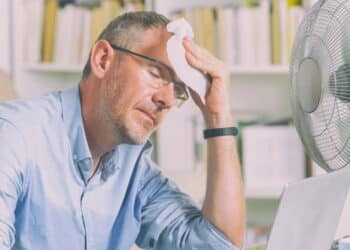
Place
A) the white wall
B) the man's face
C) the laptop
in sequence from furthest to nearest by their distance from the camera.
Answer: the white wall
the man's face
the laptop

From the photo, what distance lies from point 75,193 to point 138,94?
0.23 meters

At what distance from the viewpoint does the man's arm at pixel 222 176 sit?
4.69ft

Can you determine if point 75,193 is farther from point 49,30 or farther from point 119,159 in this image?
point 49,30

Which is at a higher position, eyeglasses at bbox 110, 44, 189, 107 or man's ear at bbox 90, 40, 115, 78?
man's ear at bbox 90, 40, 115, 78

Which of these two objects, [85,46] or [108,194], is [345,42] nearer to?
[108,194]

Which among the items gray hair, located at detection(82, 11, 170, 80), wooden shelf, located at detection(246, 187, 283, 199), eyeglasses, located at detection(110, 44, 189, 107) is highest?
gray hair, located at detection(82, 11, 170, 80)

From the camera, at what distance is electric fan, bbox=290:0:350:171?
3.61 feet

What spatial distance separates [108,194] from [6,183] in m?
0.29

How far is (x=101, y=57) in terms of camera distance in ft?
4.71

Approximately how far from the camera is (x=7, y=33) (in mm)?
2984

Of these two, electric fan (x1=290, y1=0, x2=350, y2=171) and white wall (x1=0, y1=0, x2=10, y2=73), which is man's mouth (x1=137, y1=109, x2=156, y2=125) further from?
white wall (x1=0, y1=0, x2=10, y2=73)

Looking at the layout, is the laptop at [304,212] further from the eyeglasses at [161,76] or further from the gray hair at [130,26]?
the gray hair at [130,26]

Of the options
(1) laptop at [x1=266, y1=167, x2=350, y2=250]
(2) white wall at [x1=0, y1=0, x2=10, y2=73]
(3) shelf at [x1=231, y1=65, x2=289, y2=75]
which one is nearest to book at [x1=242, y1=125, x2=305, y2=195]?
(3) shelf at [x1=231, y1=65, x2=289, y2=75]

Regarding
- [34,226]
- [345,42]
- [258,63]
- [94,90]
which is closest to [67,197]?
[34,226]
